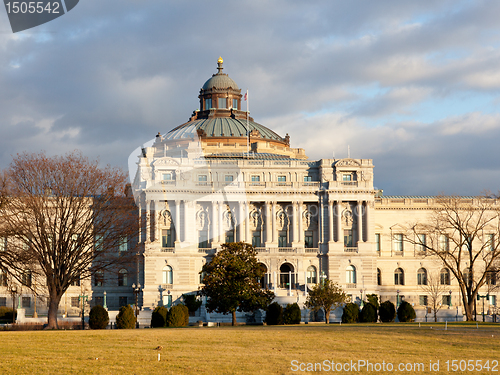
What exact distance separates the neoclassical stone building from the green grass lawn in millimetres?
51877

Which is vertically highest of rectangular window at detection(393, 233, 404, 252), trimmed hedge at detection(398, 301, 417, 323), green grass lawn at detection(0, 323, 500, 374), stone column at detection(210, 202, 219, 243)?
stone column at detection(210, 202, 219, 243)

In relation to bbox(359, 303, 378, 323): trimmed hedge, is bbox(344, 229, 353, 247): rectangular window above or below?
above

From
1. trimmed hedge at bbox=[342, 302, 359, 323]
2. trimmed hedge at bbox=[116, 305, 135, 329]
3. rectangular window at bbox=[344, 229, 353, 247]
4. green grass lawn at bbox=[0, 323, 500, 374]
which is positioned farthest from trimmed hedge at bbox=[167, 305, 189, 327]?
rectangular window at bbox=[344, 229, 353, 247]

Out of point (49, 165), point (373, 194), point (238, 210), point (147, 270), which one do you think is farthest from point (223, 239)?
point (49, 165)

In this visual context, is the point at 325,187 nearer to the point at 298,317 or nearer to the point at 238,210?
the point at 238,210

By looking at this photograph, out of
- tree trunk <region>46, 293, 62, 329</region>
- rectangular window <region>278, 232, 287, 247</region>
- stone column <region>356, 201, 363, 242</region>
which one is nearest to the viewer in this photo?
tree trunk <region>46, 293, 62, 329</region>

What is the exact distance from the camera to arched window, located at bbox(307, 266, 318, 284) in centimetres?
10631

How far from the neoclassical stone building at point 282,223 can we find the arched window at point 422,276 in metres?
0.15

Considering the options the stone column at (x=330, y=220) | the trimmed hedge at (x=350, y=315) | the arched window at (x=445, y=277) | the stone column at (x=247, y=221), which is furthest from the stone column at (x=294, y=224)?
the trimmed hedge at (x=350, y=315)

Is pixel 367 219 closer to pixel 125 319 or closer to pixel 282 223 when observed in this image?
pixel 282 223

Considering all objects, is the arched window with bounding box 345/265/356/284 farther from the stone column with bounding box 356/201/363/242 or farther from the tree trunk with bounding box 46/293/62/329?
the tree trunk with bounding box 46/293/62/329

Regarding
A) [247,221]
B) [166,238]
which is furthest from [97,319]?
[247,221]

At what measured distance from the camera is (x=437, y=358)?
37.6m

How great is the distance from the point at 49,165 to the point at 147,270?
3102 centimetres
